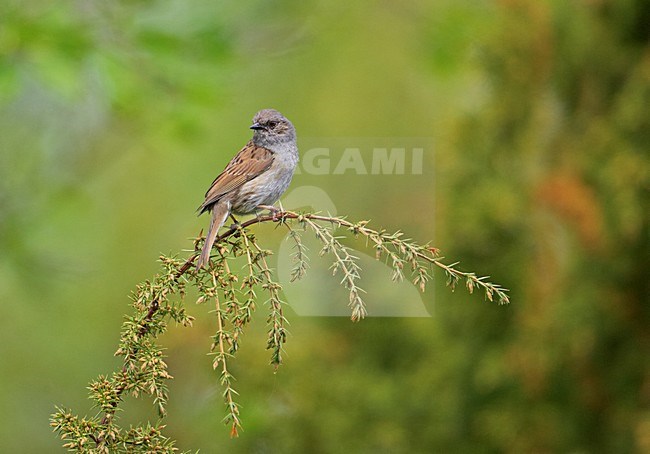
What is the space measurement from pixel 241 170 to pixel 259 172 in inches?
1.6

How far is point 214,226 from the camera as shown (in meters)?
1.76

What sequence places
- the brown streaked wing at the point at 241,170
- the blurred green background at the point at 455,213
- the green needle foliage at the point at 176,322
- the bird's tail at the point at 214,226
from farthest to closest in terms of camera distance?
the blurred green background at the point at 455,213
the brown streaked wing at the point at 241,170
the bird's tail at the point at 214,226
the green needle foliage at the point at 176,322

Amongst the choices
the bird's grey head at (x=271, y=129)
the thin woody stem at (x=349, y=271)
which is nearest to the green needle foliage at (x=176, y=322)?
the thin woody stem at (x=349, y=271)

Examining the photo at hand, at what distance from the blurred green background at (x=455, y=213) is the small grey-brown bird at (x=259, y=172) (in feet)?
5.29

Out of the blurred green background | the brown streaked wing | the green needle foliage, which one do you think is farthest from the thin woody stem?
the blurred green background

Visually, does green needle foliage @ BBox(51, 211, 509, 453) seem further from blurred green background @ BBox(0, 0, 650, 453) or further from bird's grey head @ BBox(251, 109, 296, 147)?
blurred green background @ BBox(0, 0, 650, 453)

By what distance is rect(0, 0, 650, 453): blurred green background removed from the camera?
4.16m

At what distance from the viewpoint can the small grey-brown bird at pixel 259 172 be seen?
78.3 inches

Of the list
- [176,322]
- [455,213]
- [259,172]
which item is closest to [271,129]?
[259,172]

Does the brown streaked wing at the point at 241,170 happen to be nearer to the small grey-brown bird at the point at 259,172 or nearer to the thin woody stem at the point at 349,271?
the small grey-brown bird at the point at 259,172

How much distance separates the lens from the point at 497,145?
480 centimetres

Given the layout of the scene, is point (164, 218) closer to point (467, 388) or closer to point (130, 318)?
point (467, 388)

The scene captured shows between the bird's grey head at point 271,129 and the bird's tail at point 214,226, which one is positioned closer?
the bird's tail at point 214,226

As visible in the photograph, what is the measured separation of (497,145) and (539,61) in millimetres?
458
